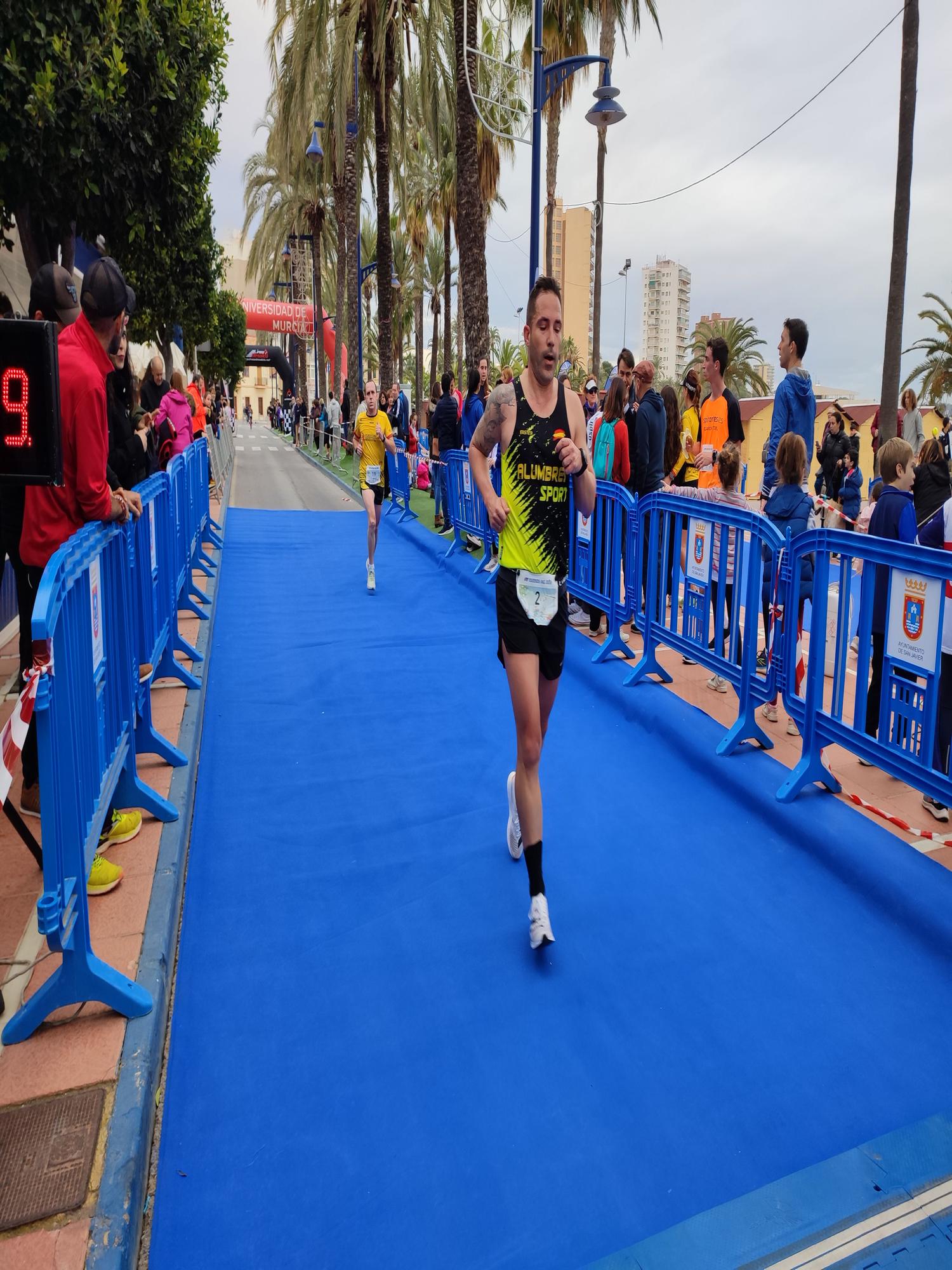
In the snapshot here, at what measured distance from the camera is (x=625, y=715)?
6059 mm

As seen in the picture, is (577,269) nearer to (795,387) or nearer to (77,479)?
(795,387)

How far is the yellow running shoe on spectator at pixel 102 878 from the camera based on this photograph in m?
3.55

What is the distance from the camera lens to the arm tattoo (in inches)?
141

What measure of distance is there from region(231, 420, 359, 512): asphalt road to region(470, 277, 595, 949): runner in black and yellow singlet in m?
14.8

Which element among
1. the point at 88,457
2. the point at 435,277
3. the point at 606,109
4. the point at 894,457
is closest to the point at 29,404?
the point at 88,457

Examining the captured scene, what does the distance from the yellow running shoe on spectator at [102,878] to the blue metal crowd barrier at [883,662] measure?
3223mm

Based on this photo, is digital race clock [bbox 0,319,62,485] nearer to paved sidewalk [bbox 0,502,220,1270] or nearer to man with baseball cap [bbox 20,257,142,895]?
man with baseball cap [bbox 20,257,142,895]

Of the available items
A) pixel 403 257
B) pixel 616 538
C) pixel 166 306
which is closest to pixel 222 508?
pixel 166 306

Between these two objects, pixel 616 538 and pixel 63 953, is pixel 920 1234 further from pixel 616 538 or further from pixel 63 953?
pixel 616 538

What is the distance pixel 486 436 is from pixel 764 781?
254cm

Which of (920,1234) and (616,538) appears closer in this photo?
(920,1234)

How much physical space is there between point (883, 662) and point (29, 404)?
3824 millimetres

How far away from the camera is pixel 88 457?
3619 millimetres

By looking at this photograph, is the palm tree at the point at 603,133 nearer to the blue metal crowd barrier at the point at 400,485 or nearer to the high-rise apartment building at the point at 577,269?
the blue metal crowd barrier at the point at 400,485
